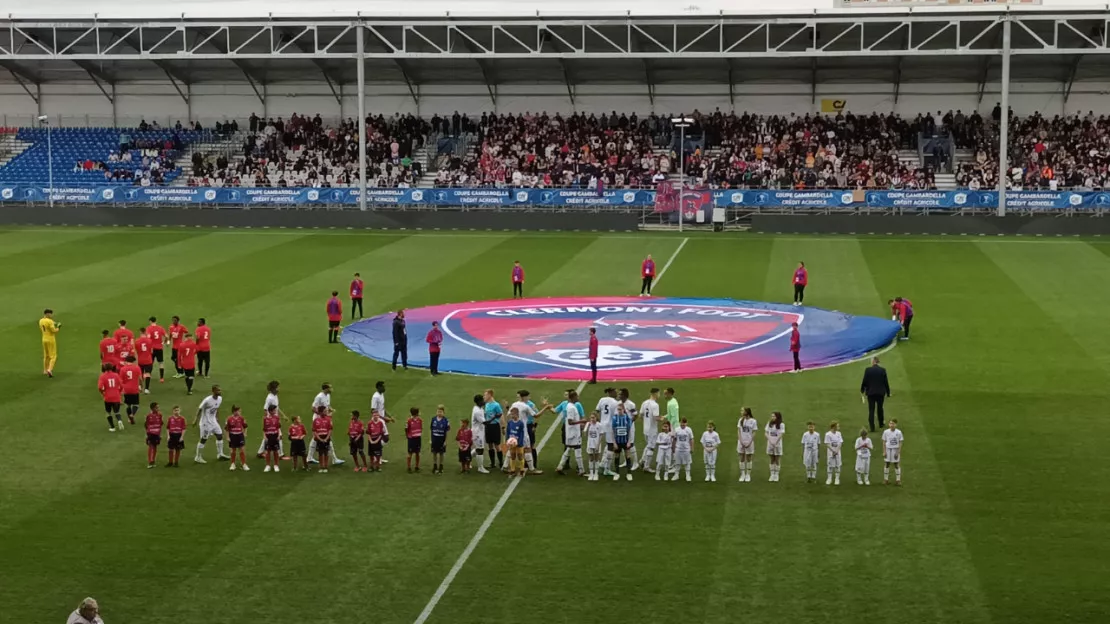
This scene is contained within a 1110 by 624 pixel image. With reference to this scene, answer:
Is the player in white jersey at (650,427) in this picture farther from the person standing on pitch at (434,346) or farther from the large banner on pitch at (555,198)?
the large banner on pitch at (555,198)

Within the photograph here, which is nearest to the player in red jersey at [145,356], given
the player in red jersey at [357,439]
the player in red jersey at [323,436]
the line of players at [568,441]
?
the line of players at [568,441]

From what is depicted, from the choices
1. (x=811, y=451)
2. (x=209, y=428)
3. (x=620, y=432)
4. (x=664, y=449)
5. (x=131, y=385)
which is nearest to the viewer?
(x=811, y=451)

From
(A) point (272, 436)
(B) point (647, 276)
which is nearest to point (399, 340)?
(A) point (272, 436)

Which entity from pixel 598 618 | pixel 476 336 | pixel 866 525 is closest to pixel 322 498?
pixel 598 618

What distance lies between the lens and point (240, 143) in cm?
6888

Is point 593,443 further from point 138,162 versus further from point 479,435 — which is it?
point 138,162

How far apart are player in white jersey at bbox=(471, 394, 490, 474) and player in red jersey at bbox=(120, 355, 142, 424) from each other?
6.44m

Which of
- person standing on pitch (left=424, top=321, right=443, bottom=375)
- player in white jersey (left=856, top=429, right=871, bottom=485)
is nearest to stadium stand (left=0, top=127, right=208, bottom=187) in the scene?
person standing on pitch (left=424, top=321, right=443, bottom=375)

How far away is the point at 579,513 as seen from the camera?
59.8 ft

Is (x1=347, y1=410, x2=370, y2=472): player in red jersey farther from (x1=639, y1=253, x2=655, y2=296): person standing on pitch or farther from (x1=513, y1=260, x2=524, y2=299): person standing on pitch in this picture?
(x1=639, y1=253, x2=655, y2=296): person standing on pitch

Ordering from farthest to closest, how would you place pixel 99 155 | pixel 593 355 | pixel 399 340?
pixel 99 155 → pixel 399 340 → pixel 593 355

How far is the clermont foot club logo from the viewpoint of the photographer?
28.1 metres

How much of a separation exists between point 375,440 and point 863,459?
7089mm

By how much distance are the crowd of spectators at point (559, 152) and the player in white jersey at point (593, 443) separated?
4004 cm
